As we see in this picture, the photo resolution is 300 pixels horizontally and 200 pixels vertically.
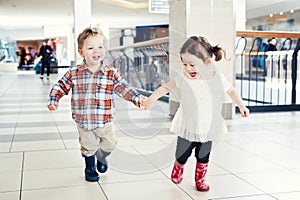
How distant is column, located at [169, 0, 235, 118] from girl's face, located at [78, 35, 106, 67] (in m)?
2.02

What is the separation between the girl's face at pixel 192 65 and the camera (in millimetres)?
1829

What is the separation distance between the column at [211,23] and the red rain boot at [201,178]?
2.03 m

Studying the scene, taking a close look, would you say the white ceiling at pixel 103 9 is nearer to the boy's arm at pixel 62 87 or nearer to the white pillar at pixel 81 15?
the white pillar at pixel 81 15

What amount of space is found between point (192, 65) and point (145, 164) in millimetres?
814

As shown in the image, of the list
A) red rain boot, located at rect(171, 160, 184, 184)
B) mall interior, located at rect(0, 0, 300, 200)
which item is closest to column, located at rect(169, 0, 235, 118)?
mall interior, located at rect(0, 0, 300, 200)

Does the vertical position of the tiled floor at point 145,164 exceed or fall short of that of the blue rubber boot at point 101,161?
it falls short

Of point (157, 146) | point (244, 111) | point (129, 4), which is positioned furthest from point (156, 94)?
point (129, 4)

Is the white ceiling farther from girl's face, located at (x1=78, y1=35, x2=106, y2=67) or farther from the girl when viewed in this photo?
the girl

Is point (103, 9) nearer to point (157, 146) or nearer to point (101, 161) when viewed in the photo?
point (157, 146)

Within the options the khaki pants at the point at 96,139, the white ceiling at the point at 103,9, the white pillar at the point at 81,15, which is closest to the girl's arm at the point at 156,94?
the khaki pants at the point at 96,139

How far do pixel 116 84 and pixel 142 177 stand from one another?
1.77 feet

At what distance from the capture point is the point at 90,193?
184 cm

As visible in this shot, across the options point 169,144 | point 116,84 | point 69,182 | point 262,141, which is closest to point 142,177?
point 69,182

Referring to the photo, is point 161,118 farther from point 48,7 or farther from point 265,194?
point 48,7
